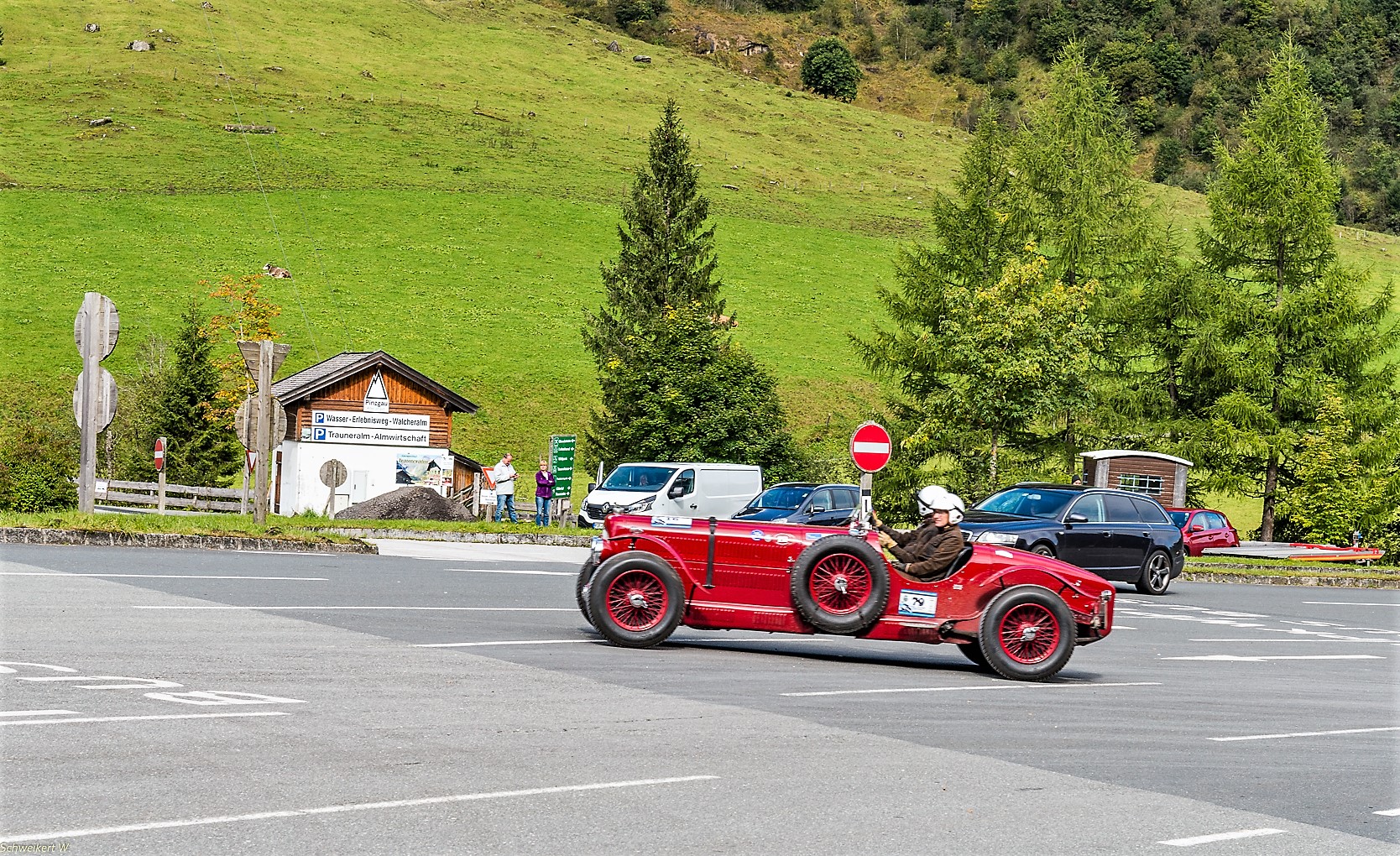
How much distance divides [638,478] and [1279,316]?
20.9 metres

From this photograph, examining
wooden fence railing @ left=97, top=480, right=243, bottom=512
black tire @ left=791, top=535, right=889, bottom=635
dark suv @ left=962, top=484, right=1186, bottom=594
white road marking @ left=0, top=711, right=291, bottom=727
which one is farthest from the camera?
wooden fence railing @ left=97, top=480, right=243, bottom=512

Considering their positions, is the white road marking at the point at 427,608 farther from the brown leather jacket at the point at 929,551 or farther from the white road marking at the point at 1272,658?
the white road marking at the point at 1272,658

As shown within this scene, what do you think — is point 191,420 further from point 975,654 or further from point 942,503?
point 942,503

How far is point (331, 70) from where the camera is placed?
127375 mm

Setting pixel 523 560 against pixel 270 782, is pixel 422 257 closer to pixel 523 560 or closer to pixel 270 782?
pixel 523 560

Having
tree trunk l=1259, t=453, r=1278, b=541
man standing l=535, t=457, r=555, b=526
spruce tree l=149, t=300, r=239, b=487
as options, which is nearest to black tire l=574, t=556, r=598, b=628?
man standing l=535, t=457, r=555, b=526

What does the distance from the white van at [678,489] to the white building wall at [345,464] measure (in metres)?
9.60

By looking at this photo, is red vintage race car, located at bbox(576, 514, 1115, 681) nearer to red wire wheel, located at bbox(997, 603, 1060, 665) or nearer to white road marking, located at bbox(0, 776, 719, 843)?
red wire wheel, located at bbox(997, 603, 1060, 665)

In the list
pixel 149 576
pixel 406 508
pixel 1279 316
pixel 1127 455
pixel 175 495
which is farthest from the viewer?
pixel 1279 316

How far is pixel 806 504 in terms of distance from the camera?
3138 cm

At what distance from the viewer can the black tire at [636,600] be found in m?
13.4

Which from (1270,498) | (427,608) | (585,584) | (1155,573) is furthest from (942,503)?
(1270,498)

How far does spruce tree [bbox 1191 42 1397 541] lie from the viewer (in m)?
43.6

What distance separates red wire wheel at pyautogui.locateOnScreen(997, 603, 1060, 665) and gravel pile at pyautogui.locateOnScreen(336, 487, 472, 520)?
2795cm
